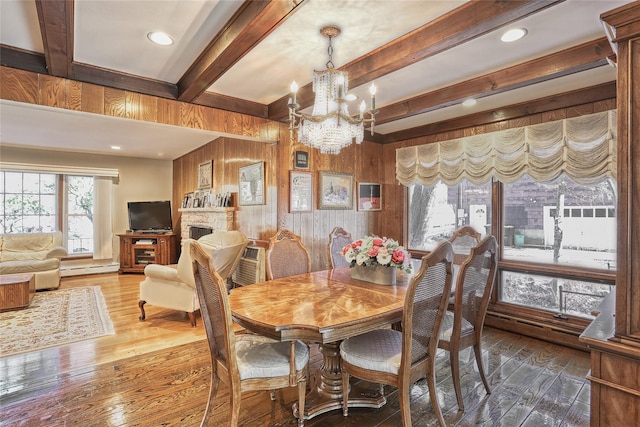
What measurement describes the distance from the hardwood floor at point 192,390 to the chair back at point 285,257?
0.82m

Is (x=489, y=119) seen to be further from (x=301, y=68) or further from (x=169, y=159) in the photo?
(x=169, y=159)

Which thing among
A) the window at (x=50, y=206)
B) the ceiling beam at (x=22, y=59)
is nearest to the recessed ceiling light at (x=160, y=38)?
the ceiling beam at (x=22, y=59)

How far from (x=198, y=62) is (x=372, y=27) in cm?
138

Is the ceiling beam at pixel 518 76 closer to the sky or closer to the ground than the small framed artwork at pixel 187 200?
closer to the sky

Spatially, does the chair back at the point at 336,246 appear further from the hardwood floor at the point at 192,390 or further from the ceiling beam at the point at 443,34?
the ceiling beam at the point at 443,34

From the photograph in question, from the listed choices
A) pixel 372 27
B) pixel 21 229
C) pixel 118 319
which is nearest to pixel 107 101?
pixel 372 27

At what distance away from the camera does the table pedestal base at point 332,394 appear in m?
2.05

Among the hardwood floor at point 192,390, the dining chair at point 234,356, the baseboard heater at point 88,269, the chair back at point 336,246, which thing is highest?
the chair back at point 336,246

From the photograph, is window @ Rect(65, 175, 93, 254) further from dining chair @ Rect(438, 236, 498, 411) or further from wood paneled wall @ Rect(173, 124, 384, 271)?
dining chair @ Rect(438, 236, 498, 411)

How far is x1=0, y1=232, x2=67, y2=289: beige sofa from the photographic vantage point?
16.4 feet

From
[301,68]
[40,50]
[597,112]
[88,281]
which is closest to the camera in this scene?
[40,50]

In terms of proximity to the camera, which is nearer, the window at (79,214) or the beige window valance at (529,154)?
the beige window valance at (529,154)

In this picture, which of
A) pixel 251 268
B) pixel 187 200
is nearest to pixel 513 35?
pixel 251 268

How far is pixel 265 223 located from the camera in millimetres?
4066
